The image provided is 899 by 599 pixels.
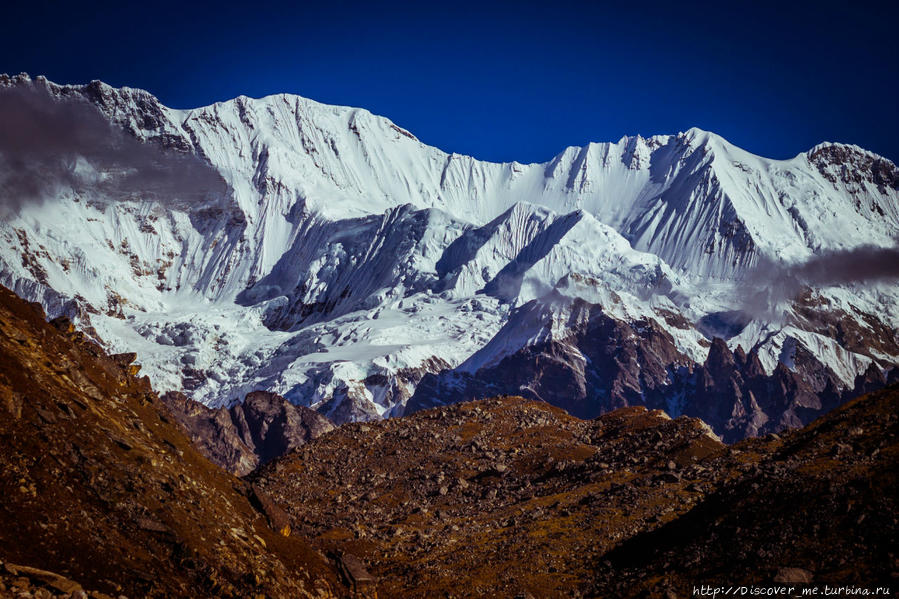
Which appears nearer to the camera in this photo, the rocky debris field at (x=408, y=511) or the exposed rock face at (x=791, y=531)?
the rocky debris field at (x=408, y=511)

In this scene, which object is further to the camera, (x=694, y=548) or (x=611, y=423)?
(x=611, y=423)

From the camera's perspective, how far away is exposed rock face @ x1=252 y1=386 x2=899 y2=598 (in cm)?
4394

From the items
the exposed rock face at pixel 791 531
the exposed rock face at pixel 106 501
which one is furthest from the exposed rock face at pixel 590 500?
the exposed rock face at pixel 106 501

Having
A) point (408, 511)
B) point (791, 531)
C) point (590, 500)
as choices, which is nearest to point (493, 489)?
point (408, 511)

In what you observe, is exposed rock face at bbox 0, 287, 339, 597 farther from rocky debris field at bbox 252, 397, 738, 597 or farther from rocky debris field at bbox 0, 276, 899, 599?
rocky debris field at bbox 252, 397, 738, 597

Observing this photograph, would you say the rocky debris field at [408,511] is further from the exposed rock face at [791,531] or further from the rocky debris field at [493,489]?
the rocky debris field at [493,489]

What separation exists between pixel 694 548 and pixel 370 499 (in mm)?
36465

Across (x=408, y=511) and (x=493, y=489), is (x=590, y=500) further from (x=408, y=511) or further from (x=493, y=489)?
(x=408, y=511)

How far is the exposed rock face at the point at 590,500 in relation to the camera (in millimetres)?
43938

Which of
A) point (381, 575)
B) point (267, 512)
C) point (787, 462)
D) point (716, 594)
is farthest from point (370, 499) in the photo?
point (716, 594)

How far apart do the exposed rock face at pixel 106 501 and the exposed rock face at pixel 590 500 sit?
11964 millimetres

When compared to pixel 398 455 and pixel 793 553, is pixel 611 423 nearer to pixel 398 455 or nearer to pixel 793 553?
pixel 398 455

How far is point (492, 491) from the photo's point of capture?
77625 mm

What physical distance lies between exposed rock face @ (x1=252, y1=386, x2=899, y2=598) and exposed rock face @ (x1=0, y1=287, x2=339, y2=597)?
11964mm
